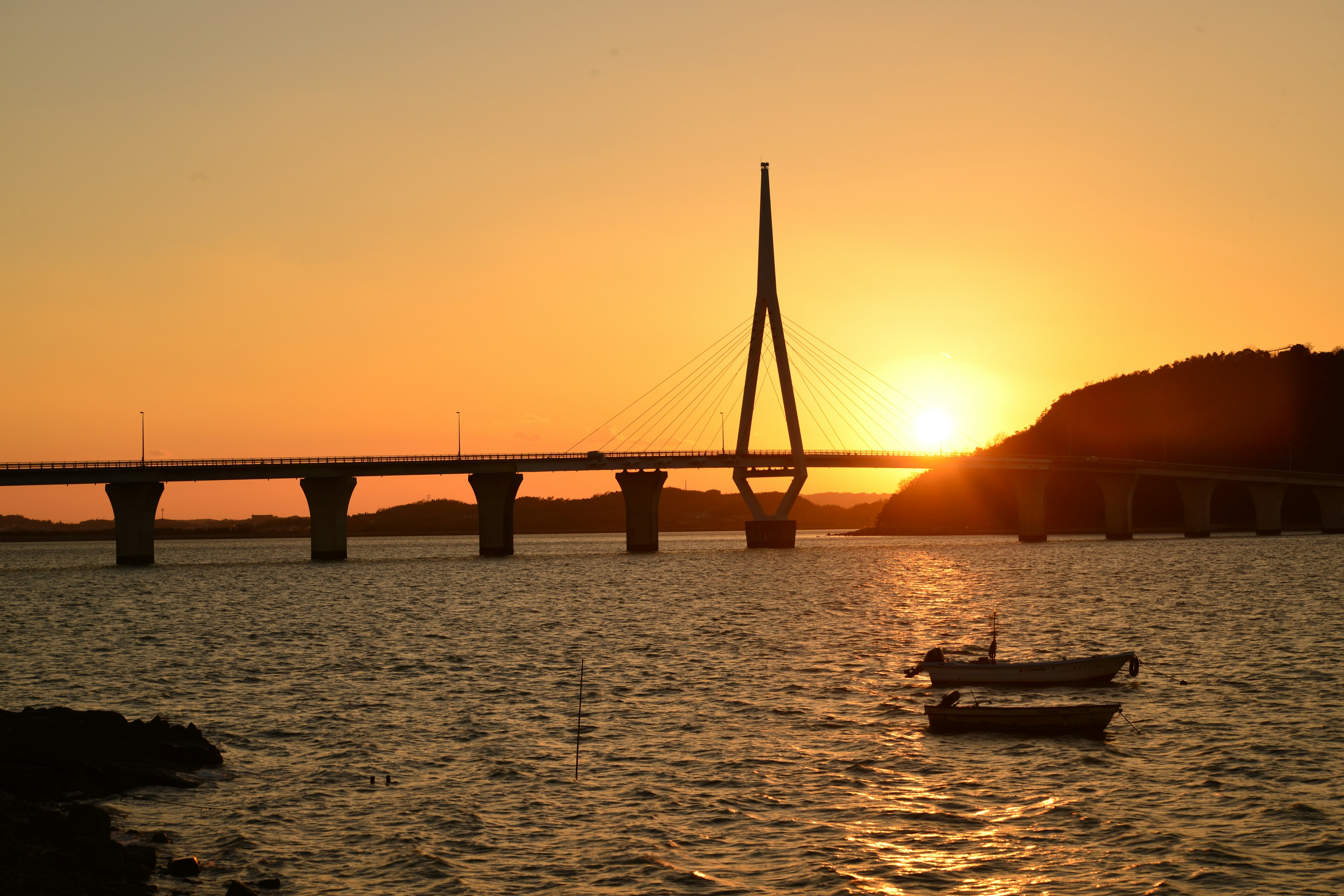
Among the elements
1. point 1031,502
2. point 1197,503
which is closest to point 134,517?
point 1031,502

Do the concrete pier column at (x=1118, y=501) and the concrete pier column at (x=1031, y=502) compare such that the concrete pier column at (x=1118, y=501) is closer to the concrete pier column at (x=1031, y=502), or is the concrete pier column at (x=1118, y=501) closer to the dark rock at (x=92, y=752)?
the concrete pier column at (x=1031, y=502)

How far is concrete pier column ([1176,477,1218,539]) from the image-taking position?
187 meters

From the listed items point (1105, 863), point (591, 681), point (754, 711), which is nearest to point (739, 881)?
point (1105, 863)

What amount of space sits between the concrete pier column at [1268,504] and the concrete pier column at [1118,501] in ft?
77.1

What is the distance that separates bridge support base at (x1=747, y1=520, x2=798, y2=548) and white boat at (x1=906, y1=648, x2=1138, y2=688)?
11906 centimetres

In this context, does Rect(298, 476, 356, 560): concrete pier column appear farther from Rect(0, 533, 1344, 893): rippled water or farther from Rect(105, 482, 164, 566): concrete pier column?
Rect(0, 533, 1344, 893): rippled water

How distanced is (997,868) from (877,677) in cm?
2075

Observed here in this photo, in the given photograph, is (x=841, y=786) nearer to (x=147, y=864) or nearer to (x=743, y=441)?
(x=147, y=864)

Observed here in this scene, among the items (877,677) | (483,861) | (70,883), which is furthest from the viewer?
(877,677)

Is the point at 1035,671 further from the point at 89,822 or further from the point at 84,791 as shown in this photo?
the point at 89,822

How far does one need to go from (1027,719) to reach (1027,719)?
0.02m

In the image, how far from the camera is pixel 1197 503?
189 m

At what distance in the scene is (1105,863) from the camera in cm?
1817

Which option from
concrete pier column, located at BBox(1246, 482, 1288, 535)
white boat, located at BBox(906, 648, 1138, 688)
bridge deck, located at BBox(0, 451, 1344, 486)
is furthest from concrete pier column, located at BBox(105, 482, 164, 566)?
concrete pier column, located at BBox(1246, 482, 1288, 535)
